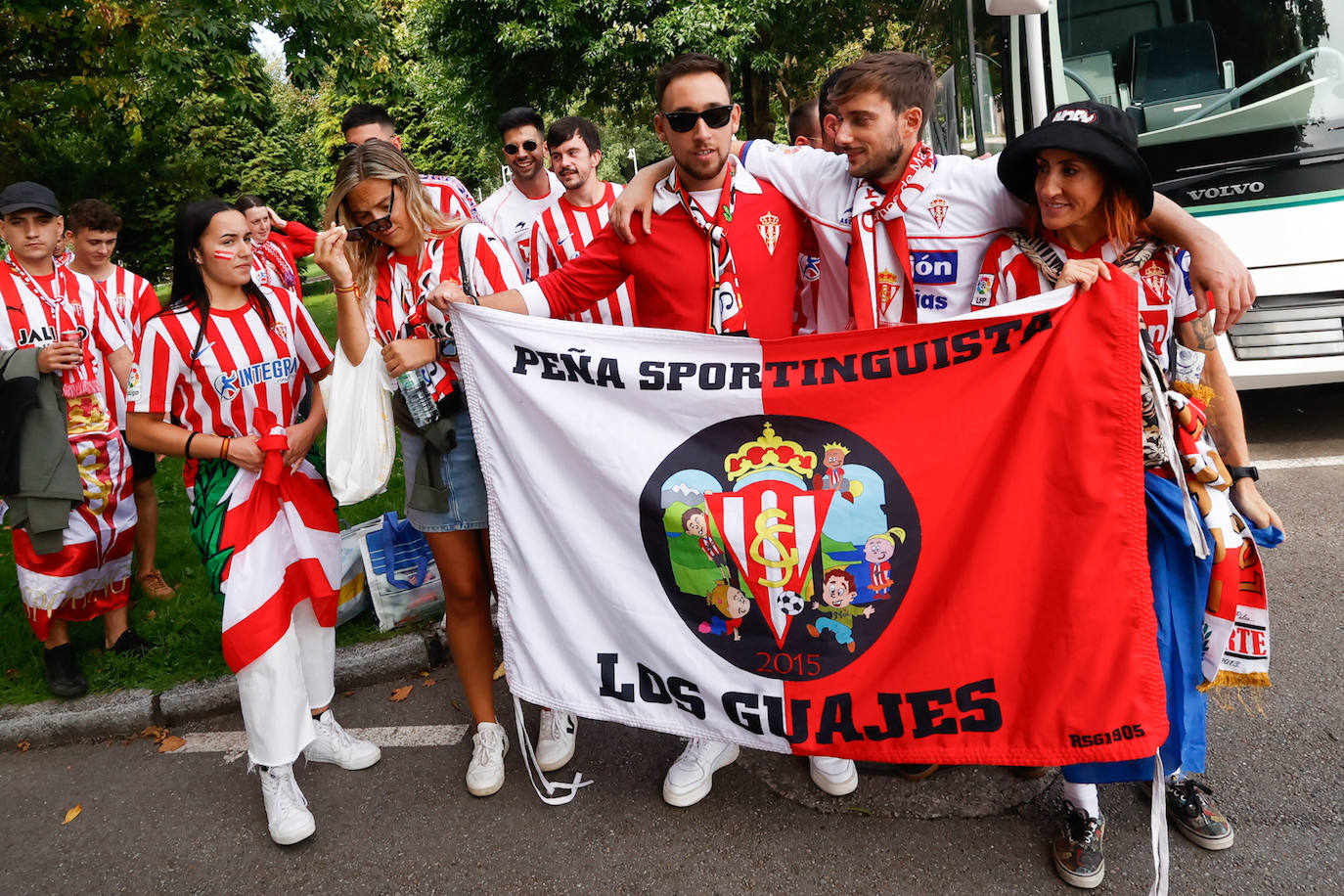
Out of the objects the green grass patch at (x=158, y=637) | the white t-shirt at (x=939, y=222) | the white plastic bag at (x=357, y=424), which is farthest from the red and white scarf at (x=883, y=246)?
the green grass patch at (x=158, y=637)

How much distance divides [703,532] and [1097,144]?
4.86 ft

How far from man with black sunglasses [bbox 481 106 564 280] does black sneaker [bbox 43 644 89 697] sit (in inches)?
119

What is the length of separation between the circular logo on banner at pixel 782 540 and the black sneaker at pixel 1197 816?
100 cm

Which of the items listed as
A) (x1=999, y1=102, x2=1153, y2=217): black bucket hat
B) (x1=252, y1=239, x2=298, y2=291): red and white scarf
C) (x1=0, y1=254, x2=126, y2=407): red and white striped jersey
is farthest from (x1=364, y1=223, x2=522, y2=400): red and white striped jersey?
(x1=252, y1=239, x2=298, y2=291): red and white scarf

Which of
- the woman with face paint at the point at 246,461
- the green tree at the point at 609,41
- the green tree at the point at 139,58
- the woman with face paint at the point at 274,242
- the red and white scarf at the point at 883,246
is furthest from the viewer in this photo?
the green tree at the point at 609,41

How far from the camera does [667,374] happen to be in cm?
295

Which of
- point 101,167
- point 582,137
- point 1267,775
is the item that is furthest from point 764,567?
point 101,167

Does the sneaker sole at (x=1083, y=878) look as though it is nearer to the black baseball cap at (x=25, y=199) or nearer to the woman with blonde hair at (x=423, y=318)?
the woman with blonde hair at (x=423, y=318)

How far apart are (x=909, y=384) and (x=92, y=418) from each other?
13.5 ft

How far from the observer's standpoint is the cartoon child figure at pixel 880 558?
2740 mm

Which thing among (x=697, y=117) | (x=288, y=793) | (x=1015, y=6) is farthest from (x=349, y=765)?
(x=1015, y=6)

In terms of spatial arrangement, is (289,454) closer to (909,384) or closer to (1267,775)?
(909,384)

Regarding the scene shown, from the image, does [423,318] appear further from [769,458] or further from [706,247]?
[769,458]

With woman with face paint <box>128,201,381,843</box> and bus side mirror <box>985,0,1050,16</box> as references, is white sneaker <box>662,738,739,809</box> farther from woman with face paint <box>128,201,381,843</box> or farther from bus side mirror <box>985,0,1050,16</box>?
bus side mirror <box>985,0,1050,16</box>
